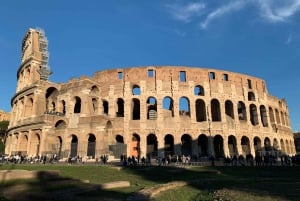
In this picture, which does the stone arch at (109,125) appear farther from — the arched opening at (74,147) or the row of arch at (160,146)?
the arched opening at (74,147)

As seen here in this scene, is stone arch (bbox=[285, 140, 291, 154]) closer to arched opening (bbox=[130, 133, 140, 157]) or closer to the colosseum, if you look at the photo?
the colosseum

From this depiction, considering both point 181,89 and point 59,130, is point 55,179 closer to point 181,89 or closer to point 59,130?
point 59,130

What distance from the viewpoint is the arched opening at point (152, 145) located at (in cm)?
3403

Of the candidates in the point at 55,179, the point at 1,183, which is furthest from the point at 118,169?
the point at 1,183

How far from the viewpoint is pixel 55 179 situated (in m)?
13.2

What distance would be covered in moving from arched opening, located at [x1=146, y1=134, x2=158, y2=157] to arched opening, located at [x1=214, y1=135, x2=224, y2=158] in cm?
802

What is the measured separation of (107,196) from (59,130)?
2456cm

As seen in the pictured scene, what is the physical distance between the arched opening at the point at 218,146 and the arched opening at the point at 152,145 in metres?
8.02

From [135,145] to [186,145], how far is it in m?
6.68

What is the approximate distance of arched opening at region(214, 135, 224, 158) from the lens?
117 feet

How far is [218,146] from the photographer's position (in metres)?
37.8

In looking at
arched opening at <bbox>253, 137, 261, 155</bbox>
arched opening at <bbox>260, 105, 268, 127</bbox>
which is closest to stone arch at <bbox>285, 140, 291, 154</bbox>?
arched opening at <bbox>260, 105, 268, 127</bbox>

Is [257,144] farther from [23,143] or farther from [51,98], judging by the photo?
[23,143]

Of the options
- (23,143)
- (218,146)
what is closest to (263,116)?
(218,146)
